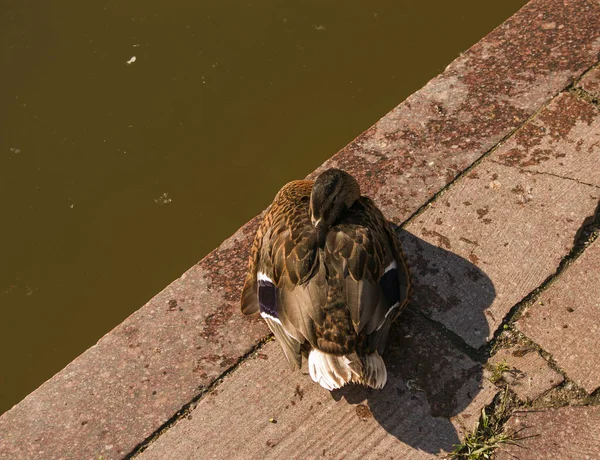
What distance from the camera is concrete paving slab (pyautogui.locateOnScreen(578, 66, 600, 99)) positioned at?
14.3 feet

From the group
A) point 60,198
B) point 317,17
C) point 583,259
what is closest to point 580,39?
point 583,259

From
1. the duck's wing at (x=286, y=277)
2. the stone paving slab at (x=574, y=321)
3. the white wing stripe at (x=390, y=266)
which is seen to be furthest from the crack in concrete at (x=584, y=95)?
the duck's wing at (x=286, y=277)

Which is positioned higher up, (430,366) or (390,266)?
(390,266)

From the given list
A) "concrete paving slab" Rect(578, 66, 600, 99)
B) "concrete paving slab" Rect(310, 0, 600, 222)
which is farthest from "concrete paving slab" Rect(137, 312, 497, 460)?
"concrete paving slab" Rect(578, 66, 600, 99)

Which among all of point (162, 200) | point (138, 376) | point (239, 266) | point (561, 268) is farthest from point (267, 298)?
point (162, 200)

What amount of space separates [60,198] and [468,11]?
384 centimetres

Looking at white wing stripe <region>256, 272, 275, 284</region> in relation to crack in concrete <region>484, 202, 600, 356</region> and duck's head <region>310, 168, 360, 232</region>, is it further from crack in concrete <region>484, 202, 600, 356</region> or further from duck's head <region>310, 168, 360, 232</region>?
crack in concrete <region>484, 202, 600, 356</region>

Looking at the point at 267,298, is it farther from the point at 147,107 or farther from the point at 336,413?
the point at 147,107

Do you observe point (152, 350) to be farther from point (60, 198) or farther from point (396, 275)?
point (60, 198)

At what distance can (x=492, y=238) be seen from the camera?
3803 mm

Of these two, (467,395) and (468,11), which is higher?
(468,11)

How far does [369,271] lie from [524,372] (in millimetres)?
974

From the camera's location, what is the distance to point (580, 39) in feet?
15.3

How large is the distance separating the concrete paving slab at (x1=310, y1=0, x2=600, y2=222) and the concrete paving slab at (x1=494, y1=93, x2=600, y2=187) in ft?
0.34
